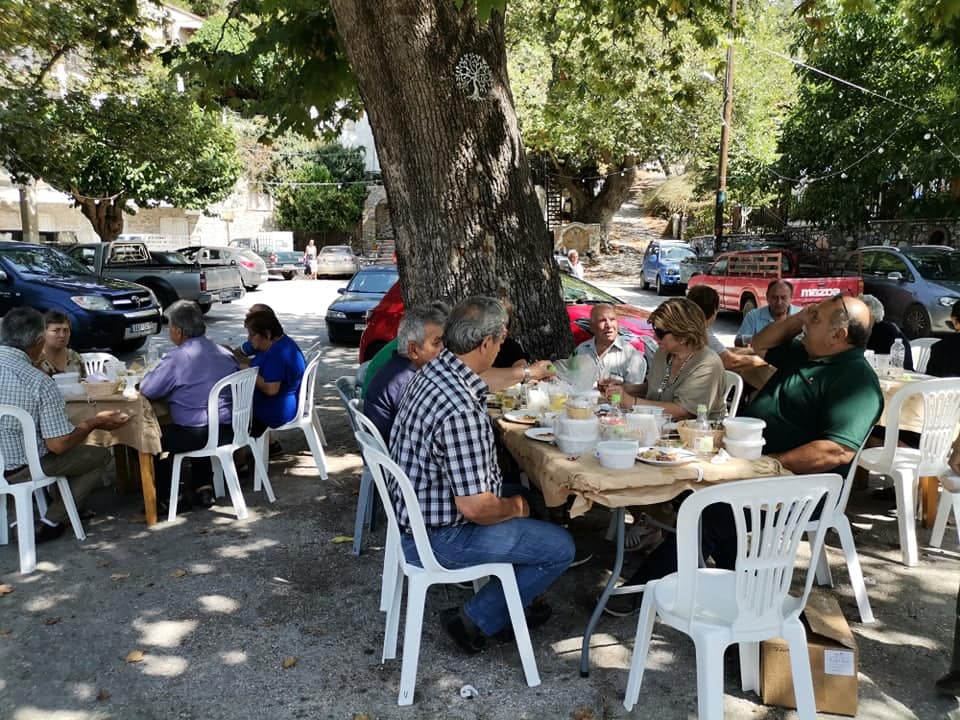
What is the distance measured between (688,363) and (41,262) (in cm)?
1204

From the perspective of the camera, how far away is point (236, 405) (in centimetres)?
536

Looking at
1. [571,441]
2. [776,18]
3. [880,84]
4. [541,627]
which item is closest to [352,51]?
[571,441]

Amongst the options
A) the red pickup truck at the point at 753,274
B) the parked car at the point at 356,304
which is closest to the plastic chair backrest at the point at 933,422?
the parked car at the point at 356,304

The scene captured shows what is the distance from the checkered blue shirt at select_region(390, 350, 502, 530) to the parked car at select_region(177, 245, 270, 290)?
19.5 m

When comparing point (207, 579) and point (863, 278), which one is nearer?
point (207, 579)

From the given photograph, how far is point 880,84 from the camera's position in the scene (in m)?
18.2

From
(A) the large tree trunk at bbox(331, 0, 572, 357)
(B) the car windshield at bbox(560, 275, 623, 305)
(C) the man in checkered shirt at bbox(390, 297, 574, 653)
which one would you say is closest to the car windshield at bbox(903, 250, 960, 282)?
(B) the car windshield at bbox(560, 275, 623, 305)

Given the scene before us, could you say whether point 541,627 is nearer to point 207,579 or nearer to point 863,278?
point 207,579

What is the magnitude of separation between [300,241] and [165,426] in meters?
37.1

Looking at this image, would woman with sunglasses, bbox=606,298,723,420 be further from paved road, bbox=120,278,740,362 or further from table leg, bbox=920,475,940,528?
paved road, bbox=120,278,740,362

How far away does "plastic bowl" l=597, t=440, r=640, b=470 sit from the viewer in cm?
324

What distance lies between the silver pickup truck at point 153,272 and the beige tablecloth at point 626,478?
1452 cm

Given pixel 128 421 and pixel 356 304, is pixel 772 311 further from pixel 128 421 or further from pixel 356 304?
pixel 356 304

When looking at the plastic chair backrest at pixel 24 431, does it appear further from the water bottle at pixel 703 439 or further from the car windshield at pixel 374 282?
the car windshield at pixel 374 282
